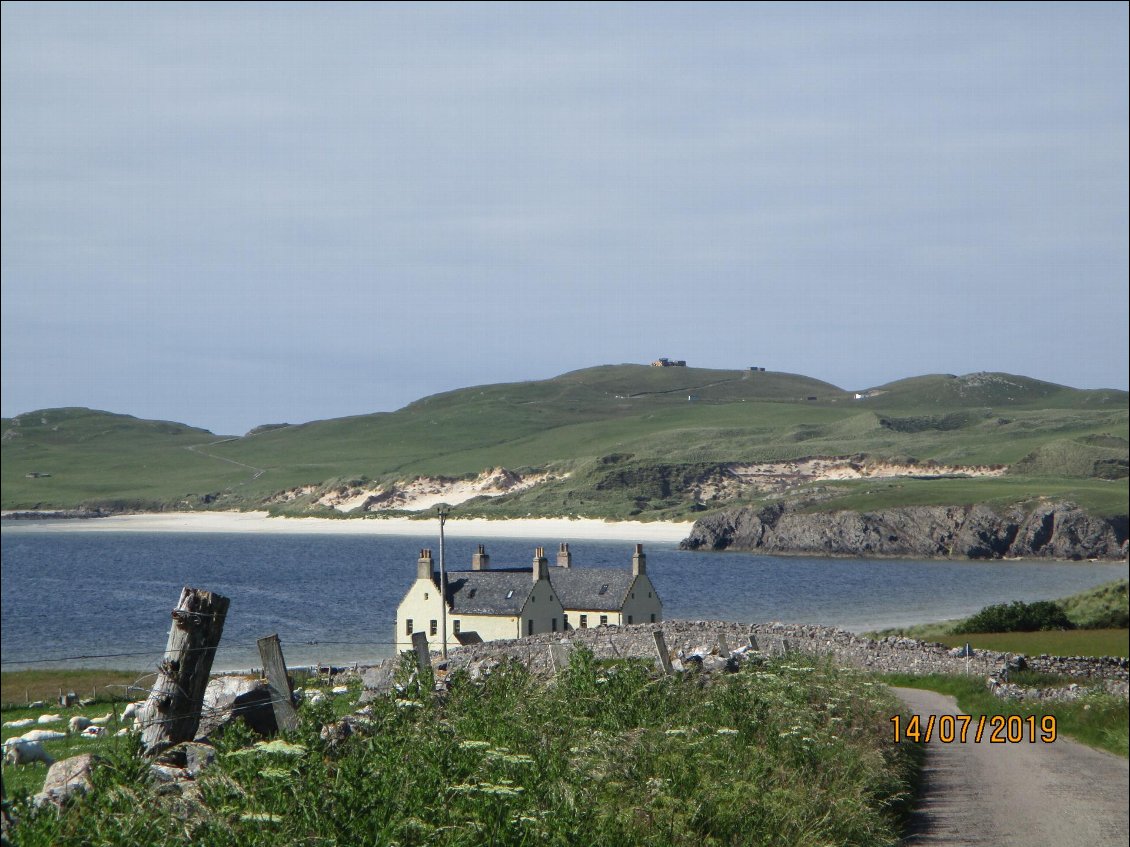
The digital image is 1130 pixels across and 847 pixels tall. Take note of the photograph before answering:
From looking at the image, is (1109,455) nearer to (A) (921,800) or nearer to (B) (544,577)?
(B) (544,577)

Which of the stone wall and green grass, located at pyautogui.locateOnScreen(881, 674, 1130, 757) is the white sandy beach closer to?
the stone wall

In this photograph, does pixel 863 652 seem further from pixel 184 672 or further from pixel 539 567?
pixel 184 672

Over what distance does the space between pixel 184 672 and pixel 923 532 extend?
143 m

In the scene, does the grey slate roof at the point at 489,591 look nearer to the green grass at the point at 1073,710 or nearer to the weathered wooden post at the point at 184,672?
the green grass at the point at 1073,710

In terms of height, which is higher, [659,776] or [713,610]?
[659,776]

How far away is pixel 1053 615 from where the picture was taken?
48406 mm

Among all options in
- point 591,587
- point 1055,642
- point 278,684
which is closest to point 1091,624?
point 1055,642

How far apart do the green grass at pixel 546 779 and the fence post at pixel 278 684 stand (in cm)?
51

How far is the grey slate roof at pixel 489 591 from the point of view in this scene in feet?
141

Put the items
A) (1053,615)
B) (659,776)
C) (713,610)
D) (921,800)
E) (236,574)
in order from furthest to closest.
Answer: (236,574), (713,610), (1053,615), (921,800), (659,776)

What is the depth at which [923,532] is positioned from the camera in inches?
5605

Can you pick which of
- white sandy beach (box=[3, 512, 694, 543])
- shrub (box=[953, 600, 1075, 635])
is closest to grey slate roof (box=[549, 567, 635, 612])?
shrub (box=[953, 600, 1075, 635])

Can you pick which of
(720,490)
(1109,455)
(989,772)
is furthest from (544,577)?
(1109,455)

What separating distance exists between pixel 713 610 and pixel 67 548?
11636 centimetres
